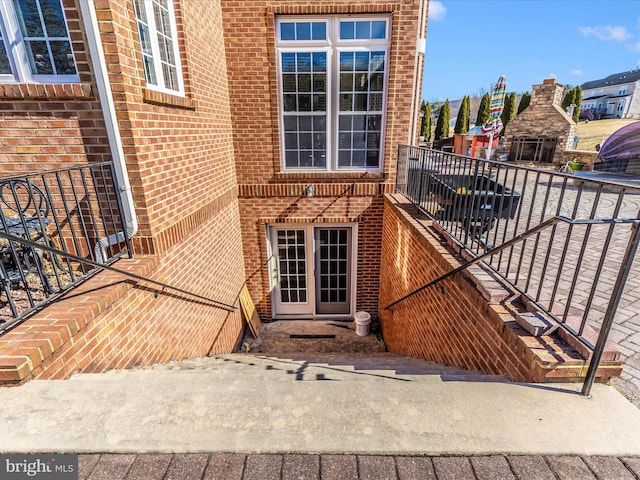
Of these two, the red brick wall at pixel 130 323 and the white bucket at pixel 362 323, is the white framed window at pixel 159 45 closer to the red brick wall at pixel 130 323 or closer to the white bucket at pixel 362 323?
the red brick wall at pixel 130 323

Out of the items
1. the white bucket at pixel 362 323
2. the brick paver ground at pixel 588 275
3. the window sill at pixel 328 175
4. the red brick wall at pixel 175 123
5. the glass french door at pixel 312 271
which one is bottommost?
the white bucket at pixel 362 323

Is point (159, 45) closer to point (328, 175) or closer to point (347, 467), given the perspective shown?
point (328, 175)

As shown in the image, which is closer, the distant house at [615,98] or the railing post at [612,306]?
the railing post at [612,306]

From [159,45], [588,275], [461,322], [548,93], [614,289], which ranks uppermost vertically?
[548,93]

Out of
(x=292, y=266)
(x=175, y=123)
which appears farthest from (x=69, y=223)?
(x=292, y=266)

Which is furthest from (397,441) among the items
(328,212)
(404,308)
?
(328,212)

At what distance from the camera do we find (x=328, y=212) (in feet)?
21.1

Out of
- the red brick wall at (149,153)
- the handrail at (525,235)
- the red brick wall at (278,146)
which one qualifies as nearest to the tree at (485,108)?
the red brick wall at (278,146)

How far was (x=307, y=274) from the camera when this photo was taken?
7211 mm

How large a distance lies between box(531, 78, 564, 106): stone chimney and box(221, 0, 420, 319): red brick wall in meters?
15.2

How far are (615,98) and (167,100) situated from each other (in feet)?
231

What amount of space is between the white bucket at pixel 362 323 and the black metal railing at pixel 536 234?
9.43 ft

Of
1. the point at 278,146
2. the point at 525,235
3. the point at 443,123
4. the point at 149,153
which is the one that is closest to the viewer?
the point at 525,235

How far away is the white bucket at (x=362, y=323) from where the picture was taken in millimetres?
6730
